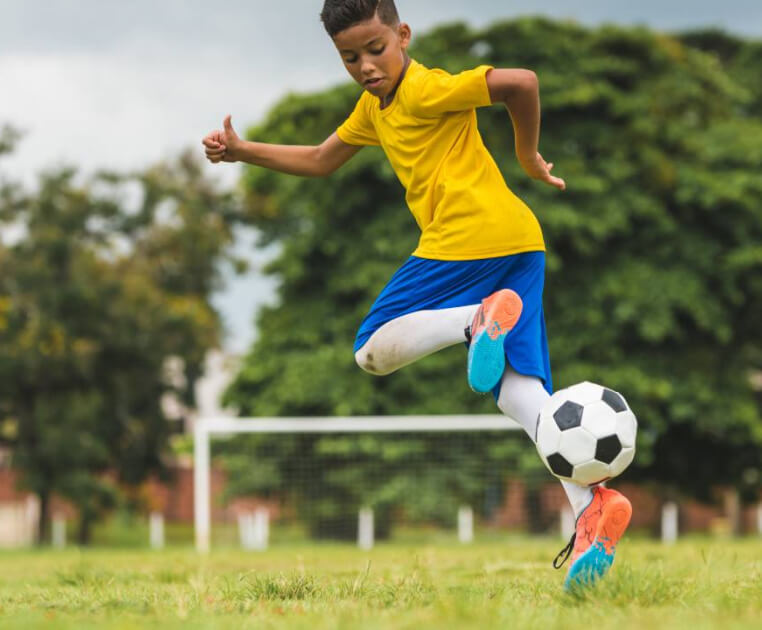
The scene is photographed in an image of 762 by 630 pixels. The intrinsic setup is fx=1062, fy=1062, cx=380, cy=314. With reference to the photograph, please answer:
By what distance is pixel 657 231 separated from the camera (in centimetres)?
2062

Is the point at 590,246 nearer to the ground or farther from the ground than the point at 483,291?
farther from the ground

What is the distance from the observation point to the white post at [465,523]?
57.4 feet

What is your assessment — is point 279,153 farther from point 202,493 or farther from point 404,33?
point 202,493

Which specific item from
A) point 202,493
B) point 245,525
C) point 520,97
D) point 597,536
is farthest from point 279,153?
point 245,525

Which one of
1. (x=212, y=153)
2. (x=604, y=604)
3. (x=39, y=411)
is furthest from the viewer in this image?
(x=39, y=411)

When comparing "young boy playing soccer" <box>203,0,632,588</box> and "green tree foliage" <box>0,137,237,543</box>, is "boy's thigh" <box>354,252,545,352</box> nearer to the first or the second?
"young boy playing soccer" <box>203,0,632,588</box>

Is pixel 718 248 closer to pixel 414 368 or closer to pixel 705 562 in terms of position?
pixel 414 368

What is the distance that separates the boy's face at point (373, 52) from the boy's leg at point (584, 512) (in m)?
1.22

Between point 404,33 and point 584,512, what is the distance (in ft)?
6.46

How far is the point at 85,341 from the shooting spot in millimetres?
24688

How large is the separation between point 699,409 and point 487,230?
17659 millimetres

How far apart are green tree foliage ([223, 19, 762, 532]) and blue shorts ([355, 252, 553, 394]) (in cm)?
1501

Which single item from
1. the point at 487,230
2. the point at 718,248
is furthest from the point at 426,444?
the point at 487,230

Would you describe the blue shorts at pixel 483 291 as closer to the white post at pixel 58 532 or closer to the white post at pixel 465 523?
the white post at pixel 465 523
